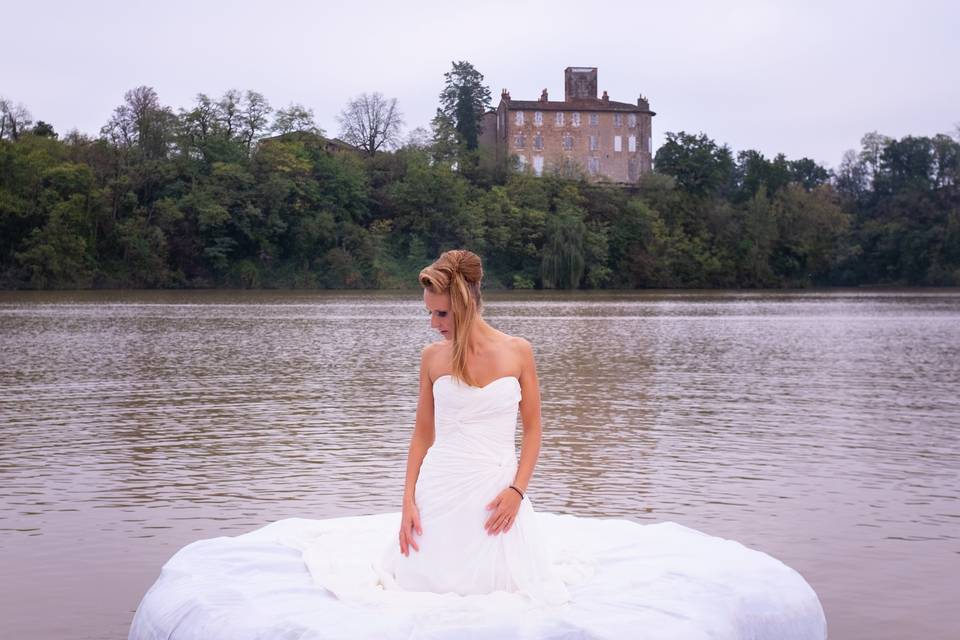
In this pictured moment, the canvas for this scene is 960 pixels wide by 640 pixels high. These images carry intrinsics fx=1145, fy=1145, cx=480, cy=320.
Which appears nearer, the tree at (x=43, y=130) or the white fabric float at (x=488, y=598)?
the white fabric float at (x=488, y=598)

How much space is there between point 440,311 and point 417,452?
715mm

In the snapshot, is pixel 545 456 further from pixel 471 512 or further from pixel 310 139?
pixel 310 139

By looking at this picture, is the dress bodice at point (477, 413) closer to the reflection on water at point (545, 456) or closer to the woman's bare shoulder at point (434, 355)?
the woman's bare shoulder at point (434, 355)

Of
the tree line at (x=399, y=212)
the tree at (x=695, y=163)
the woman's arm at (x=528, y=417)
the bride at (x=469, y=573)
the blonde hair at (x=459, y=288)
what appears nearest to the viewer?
the bride at (x=469, y=573)

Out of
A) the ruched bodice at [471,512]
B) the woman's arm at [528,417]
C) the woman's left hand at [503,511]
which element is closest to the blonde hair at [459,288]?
the ruched bodice at [471,512]

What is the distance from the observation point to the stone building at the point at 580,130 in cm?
11200

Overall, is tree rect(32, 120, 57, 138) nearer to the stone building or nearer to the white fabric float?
the stone building

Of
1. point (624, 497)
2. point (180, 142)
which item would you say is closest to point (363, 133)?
point (180, 142)

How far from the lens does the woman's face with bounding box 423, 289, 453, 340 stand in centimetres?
499

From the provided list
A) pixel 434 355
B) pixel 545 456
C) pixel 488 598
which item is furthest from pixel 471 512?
pixel 545 456

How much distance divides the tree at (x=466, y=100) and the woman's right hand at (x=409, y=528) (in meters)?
108

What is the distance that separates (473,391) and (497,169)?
10133 centimetres

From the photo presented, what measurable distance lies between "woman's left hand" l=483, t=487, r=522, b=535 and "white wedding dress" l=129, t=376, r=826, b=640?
0.04 m

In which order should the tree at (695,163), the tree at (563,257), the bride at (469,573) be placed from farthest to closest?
the tree at (695,163), the tree at (563,257), the bride at (469,573)
